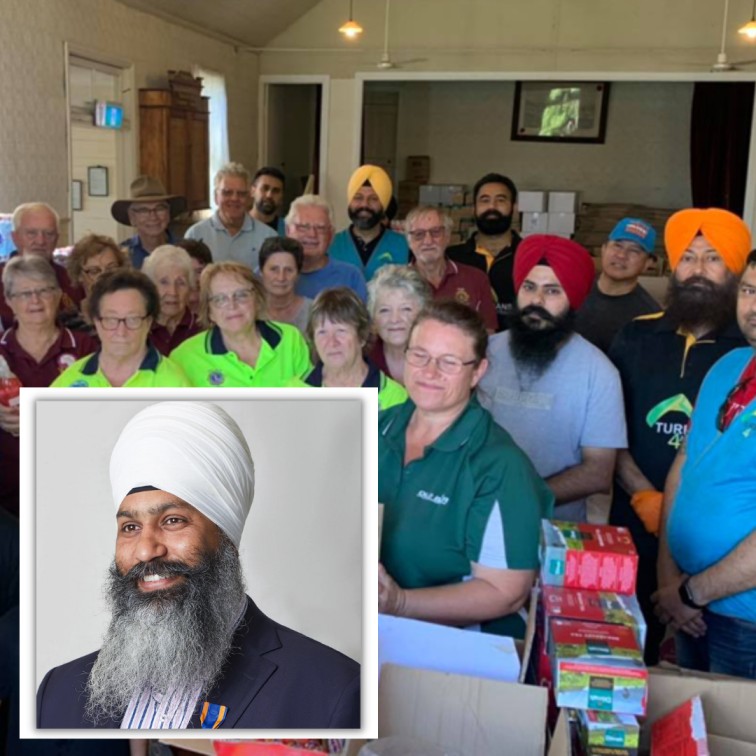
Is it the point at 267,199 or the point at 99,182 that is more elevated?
the point at 99,182

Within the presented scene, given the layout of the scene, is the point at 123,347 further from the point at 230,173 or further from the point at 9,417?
the point at 230,173

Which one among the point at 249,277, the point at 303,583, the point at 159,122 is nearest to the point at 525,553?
the point at 303,583

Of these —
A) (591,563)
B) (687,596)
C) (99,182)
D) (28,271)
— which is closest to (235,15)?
(99,182)

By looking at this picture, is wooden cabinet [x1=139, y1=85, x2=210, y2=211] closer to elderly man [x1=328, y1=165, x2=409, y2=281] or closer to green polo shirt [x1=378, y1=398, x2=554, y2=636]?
elderly man [x1=328, y1=165, x2=409, y2=281]

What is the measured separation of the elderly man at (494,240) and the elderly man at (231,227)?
113cm

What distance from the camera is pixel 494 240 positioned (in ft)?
13.3

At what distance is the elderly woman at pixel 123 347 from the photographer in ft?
7.45

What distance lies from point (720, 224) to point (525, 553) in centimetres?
144

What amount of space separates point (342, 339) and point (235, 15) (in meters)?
6.55

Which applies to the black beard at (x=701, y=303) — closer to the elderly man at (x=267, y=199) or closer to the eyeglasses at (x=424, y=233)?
the eyeglasses at (x=424, y=233)

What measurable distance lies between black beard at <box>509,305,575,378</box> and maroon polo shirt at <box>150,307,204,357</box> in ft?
4.20

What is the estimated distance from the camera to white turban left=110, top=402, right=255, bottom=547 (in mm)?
775

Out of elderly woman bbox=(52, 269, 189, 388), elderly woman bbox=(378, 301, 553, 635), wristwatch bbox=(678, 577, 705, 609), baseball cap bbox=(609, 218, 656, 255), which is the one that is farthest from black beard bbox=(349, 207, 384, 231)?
wristwatch bbox=(678, 577, 705, 609)

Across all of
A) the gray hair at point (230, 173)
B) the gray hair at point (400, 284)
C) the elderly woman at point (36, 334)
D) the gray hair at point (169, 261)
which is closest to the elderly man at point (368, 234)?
the gray hair at point (230, 173)
